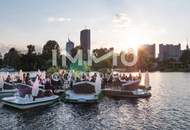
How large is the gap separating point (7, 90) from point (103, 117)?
21.1 metres

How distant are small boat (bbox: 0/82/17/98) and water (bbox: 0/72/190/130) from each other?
874 cm

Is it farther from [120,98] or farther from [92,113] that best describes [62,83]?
[92,113]

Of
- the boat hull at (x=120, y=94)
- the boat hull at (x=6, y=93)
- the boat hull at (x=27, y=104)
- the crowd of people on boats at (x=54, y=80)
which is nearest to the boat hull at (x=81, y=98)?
the boat hull at (x=27, y=104)

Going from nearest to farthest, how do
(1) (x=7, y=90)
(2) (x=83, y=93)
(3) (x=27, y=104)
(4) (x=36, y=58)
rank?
(3) (x=27, y=104) < (2) (x=83, y=93) < (1) (x=7, y=90) < (4) (x=36, y=58)

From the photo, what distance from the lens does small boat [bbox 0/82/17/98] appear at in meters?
50.7

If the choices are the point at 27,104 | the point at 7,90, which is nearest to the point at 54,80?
the point at 7,90

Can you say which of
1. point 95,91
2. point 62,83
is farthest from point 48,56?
point 95,91

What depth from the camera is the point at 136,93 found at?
175ft

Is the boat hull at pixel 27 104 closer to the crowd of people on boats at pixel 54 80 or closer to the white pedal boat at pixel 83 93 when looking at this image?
the white pedal boat at pixel 83 93

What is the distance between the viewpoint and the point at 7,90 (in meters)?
51.6

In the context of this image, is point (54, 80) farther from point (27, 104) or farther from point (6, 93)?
point (27, 104)

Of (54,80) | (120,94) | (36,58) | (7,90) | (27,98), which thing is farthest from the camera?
(36,58)

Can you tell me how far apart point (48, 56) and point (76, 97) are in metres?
109

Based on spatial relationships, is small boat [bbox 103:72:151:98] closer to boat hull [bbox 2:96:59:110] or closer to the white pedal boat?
the white pedal boat
